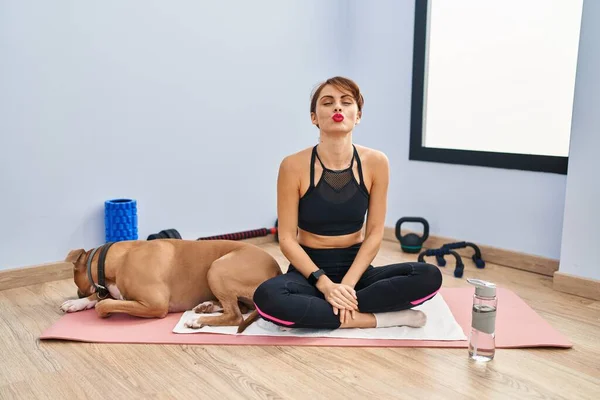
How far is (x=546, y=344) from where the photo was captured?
5.98 ft

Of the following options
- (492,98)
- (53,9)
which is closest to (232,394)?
(53,9)

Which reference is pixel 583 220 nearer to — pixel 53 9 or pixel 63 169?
pixel 63 169

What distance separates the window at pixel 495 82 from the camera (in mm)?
2668

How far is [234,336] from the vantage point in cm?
190

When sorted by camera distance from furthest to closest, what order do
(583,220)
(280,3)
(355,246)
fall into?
(280,3) < (583,220) < (355,246)

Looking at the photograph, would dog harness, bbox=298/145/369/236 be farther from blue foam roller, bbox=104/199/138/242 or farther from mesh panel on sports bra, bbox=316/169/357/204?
blue foam roller, bbox=104/199/138/242

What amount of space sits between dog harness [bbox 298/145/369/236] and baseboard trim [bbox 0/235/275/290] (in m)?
1.27

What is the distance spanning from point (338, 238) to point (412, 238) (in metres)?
1.15

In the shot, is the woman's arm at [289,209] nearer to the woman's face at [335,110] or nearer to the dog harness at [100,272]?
the woman's face at [335,110]

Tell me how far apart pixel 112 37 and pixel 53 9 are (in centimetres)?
28

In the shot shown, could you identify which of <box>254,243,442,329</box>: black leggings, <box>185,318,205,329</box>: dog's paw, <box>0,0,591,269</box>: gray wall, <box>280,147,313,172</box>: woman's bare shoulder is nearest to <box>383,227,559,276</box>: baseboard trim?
<box>0,0,591,269</box>: gray wall

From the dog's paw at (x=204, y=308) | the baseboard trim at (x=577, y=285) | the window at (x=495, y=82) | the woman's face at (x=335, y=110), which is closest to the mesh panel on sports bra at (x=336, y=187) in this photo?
the woman's face at (x=335, y=110)

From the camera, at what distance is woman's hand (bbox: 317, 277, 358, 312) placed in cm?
186

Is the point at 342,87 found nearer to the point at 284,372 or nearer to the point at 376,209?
the point at 376,209
